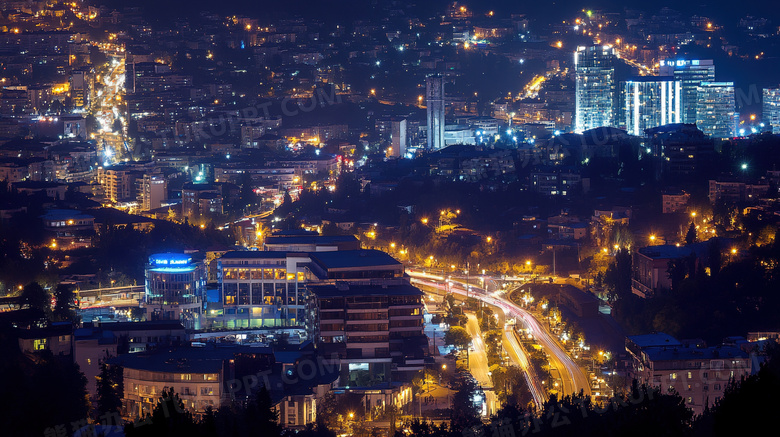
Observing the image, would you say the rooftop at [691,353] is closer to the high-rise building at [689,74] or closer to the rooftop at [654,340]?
the rooftop at [654,340]

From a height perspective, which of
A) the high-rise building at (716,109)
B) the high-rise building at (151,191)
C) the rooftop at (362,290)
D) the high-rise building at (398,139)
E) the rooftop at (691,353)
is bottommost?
the rooftop at (691,353)

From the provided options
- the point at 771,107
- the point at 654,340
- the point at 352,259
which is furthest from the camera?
the point at 771,107

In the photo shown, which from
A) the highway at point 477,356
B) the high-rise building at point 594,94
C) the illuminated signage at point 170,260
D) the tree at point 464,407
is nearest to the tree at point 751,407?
the tree at point 464,407

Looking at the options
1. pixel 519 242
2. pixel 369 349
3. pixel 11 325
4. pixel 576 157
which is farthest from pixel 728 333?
pixel 576 157

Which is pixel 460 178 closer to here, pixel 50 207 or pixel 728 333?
pixel 50 207

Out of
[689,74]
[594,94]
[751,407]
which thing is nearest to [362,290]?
[751,407]

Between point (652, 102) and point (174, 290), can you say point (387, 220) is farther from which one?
point (652, 102)
